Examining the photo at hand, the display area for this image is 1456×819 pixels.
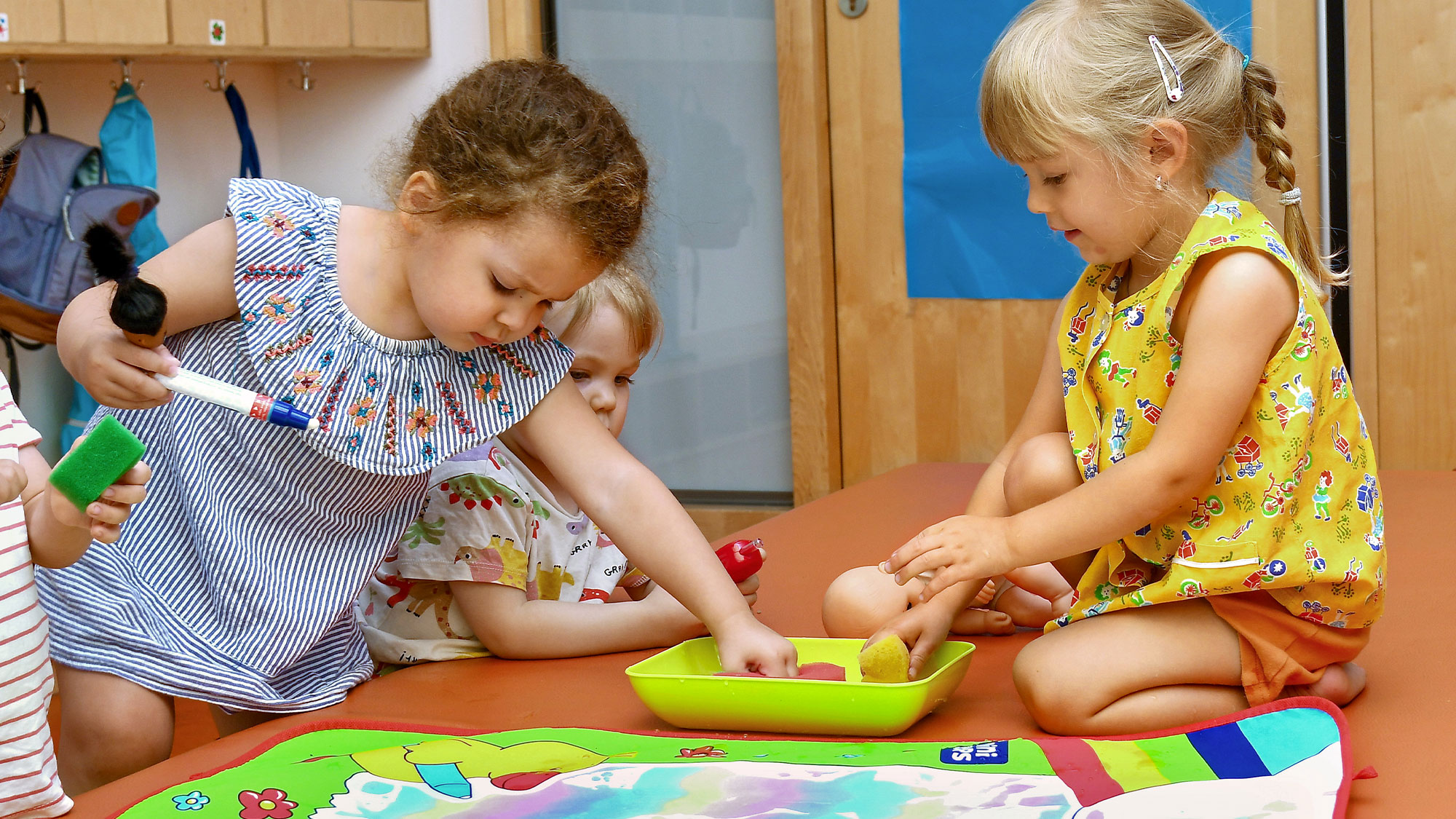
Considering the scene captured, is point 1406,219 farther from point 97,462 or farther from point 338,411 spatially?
point 97,462

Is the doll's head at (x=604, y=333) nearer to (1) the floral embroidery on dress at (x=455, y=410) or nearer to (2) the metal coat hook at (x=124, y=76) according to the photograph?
(1) the floral embroidery on dress at (x=455, y=410)

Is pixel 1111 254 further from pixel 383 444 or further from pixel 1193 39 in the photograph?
pixel 383 444

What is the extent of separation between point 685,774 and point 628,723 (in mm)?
155

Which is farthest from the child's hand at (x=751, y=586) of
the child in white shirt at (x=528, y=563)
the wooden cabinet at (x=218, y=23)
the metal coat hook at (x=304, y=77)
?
the metal coat hook at (x=304, y=77)

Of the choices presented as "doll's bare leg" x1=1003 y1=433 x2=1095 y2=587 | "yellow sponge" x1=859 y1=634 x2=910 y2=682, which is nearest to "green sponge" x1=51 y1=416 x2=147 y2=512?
"yellow sponge" x1=859 y1=634 x2=910 y2=682

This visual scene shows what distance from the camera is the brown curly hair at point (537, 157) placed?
2.80 ft

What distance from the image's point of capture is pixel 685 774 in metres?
0.76

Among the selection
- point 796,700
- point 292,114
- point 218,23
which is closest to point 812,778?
point 796,700

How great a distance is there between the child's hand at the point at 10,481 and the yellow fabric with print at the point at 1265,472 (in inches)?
25.0

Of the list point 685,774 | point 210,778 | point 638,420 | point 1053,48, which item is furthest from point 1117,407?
point 638,420

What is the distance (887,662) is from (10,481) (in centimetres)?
52

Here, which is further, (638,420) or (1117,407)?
(638,420)

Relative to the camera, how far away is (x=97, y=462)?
0.69 m

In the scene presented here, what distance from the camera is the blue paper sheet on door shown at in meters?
1.96
